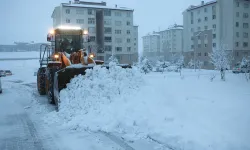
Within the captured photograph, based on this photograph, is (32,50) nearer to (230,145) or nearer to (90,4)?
(90,4)

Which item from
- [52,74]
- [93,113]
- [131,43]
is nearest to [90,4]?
[131,43]

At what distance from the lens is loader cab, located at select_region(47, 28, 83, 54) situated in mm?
11984

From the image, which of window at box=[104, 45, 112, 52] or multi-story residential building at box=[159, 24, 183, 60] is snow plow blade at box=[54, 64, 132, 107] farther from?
multi-story residential building at box=[159, 24, 183, 60]

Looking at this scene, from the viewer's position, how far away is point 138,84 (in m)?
9.54

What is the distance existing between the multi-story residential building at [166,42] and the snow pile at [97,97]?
210 feet

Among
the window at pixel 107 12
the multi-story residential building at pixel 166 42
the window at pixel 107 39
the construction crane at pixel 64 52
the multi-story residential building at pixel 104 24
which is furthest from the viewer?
the multi-story residential building at pixel 166 42

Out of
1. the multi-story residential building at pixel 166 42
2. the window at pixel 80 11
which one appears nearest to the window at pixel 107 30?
the window at pixel 80 11

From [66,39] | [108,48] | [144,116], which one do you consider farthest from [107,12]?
[144,116]

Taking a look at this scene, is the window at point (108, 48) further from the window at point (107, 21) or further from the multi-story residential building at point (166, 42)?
the multi-story residential building at point (166, 42)

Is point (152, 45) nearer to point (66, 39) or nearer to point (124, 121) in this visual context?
point (66, 39)

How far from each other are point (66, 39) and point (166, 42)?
76676 millimetres

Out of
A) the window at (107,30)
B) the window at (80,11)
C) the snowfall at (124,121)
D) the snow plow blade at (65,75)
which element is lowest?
the snowfall at (124,121)

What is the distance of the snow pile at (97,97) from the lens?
737 cm

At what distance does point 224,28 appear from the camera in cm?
5162
